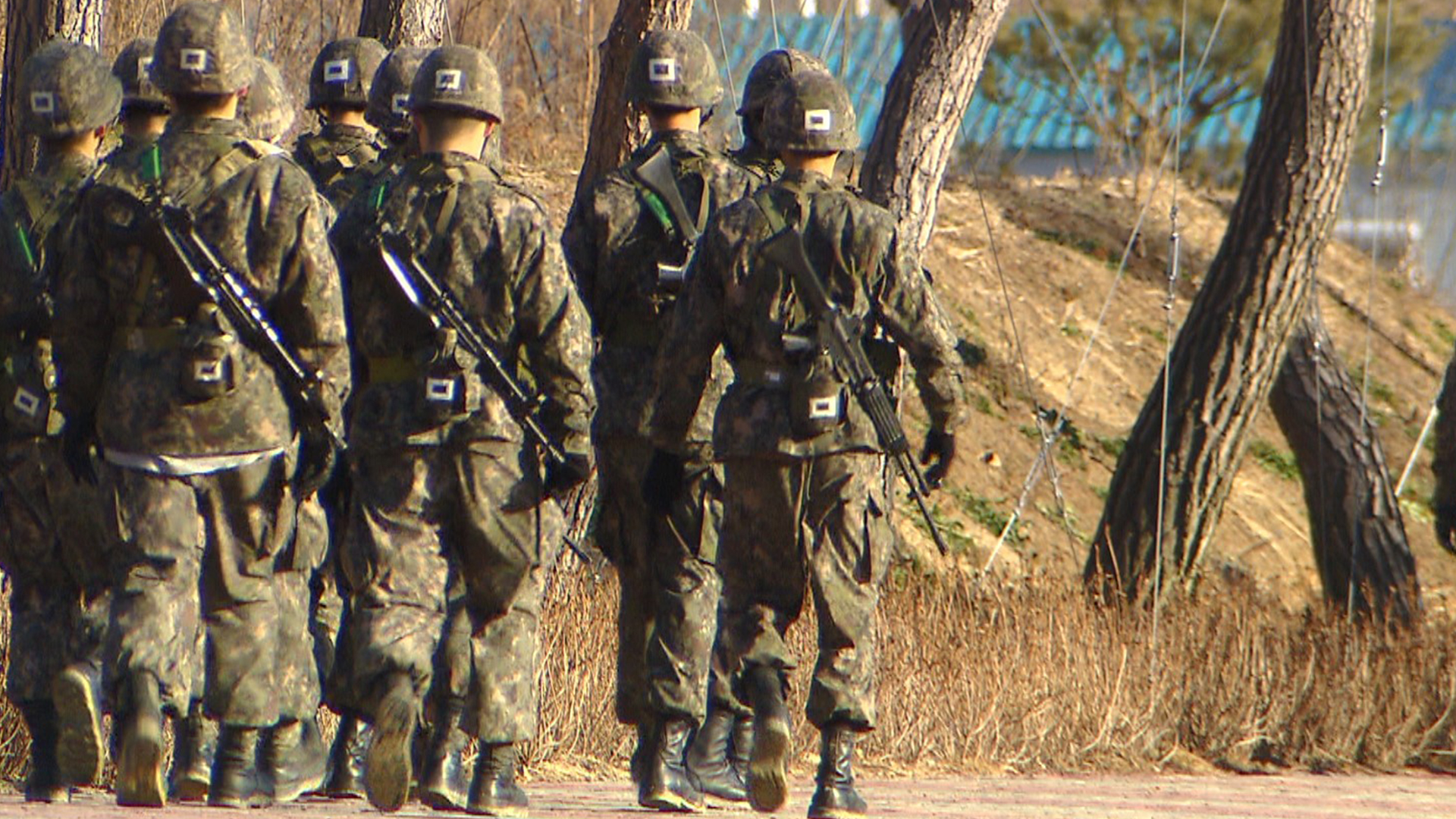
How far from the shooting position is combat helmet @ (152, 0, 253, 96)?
6562 mm

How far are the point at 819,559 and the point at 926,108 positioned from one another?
5.13 meters

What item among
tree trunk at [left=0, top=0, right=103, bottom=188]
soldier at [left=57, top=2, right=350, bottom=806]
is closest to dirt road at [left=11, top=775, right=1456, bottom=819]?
soldier at [left=57, top=2, right=350, bottom=806]

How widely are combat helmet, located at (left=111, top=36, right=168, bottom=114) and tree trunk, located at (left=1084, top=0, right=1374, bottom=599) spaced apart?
20.8 ft

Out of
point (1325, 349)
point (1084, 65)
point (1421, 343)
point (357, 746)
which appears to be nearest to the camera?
point (357, 746)

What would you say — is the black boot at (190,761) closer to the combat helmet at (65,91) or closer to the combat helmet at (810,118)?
the combat helmet at (65,91)

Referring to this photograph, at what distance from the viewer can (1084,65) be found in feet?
90.0

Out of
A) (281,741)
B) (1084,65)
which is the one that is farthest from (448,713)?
(1084,65)

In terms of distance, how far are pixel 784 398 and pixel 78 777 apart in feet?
7.31

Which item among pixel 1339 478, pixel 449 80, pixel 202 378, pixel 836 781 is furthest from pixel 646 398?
pixel 1339 478

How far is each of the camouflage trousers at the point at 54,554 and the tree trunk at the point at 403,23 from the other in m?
4.16

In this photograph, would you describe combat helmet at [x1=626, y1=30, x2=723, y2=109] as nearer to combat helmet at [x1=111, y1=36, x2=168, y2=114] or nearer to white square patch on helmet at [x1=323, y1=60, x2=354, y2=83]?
white square patch on helmet at [x1=323, y1=60, x2=354, y2=83]

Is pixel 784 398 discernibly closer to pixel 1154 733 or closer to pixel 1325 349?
pixel 1154 733

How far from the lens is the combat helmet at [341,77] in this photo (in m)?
8.21

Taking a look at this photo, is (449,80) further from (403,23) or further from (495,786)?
(403,23)
